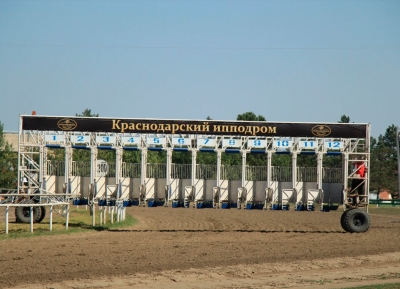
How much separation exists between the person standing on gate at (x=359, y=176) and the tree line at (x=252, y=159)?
18.0 metres

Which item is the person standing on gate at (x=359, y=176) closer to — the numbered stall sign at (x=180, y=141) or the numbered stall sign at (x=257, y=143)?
the numbered stall sign at (x=257, y=143)

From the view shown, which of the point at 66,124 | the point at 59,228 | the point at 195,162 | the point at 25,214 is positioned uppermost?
the point at 66,124

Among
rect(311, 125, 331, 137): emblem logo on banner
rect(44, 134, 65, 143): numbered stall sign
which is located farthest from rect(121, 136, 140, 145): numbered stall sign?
rect(311, 125, 331, 137): emblem logo on banner

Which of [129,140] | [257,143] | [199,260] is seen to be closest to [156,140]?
[129,140]

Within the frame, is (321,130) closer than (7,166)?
Yes

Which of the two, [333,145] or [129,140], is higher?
[129,140]

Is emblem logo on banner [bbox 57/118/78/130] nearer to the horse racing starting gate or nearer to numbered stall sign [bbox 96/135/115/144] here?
the horse racing starting gate

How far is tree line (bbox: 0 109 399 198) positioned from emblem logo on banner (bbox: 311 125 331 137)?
16591mm

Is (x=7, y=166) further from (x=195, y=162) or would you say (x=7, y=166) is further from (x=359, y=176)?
(x=359, y=176)

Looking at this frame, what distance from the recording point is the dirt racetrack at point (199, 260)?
16172 millimetres

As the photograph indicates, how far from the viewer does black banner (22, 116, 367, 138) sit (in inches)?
1200

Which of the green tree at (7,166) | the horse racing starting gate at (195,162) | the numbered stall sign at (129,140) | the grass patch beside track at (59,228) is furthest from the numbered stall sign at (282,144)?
the green tree at (7,166)

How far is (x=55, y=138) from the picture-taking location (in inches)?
1224

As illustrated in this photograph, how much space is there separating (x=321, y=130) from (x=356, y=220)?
425cm
